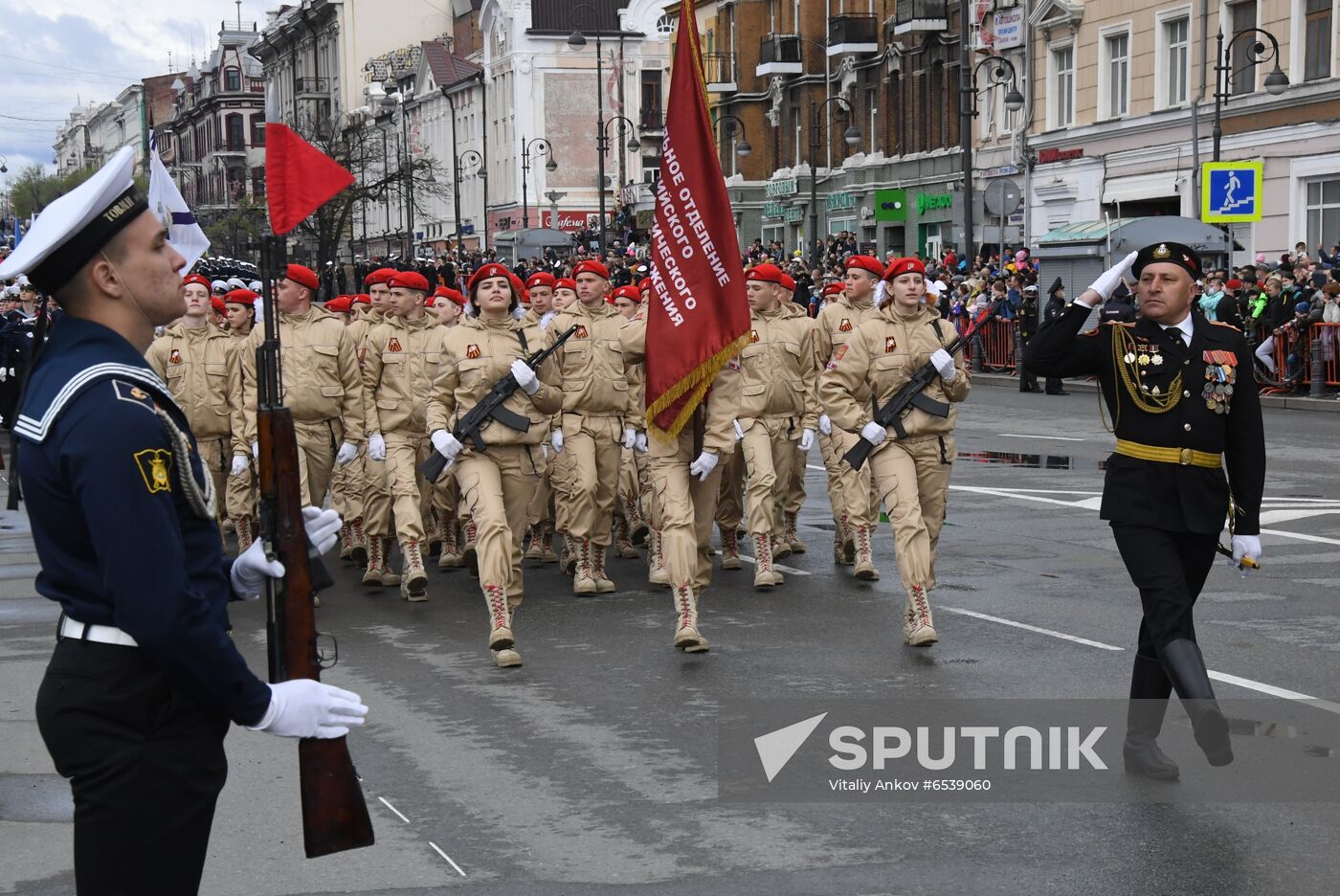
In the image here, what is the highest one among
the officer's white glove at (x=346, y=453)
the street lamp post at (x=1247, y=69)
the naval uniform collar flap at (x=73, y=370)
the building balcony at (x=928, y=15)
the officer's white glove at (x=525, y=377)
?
the building balcony at (x=928, y=15)

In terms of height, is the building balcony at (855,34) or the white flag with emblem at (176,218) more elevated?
the building balcony at (855,34)

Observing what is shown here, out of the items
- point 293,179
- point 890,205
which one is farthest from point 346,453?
point 890,205

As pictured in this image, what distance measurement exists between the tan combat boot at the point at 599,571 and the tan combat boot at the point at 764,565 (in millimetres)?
950

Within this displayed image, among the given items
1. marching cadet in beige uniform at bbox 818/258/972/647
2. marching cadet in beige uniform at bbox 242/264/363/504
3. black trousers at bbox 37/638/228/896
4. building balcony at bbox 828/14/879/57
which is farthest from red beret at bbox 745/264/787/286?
building balcony at bbox 828/14/879/57

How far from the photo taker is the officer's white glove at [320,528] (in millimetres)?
3947

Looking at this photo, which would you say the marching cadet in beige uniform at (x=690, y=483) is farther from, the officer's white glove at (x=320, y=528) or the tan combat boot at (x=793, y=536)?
the officer's white glove at (x=320, y=528)

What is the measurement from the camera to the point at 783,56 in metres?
63.1

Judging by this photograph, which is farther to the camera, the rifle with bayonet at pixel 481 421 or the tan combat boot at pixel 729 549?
the tan combat boot at pixel 729 549

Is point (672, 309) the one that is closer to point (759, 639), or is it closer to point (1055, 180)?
point (759, 639)

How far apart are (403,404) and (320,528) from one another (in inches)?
347

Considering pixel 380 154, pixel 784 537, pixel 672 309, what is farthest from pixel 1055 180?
pixel 380 154

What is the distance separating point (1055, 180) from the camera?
43.6 meters

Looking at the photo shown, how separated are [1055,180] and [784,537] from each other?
3193cm

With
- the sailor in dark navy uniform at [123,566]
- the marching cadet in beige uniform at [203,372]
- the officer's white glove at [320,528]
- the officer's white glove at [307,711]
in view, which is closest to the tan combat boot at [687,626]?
the marching cadet in beige uniform at [203,372]
